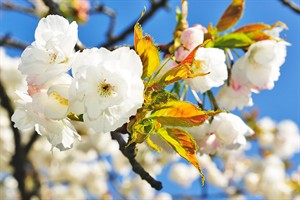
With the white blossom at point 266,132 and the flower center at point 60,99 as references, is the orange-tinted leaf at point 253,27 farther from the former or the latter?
the white blossom at point 266,132

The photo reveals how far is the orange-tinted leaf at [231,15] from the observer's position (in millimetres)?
1513

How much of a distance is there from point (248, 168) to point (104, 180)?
1.73 meters

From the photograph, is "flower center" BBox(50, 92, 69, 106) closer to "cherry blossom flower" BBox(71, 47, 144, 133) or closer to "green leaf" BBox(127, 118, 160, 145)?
"cherry blossom flower" BBox(71, 47, 144, 133)

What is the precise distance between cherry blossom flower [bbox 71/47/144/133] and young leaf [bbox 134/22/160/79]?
0.24ft

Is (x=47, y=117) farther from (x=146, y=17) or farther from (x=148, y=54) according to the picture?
(x=146, y=17)

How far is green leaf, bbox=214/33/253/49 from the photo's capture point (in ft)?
4.80

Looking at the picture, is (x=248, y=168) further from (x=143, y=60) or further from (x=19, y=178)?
(x=143, y=60)

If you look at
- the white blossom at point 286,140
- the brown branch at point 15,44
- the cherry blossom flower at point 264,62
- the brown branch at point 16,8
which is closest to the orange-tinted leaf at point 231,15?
the cherry blossom flower at point 264,62

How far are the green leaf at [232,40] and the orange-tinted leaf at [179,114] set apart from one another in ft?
1.41

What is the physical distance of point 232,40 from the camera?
146 cm

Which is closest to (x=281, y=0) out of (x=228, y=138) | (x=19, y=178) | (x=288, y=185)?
(x=228, y=138)

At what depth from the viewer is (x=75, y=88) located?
0.97 meters

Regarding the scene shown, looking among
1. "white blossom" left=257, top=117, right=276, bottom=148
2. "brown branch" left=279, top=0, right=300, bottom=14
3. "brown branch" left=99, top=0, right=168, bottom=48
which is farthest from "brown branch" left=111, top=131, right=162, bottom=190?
"white blossom" left=257, top=117, right=276, bottom=148

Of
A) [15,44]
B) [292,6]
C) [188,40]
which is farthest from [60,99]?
[15,44]
